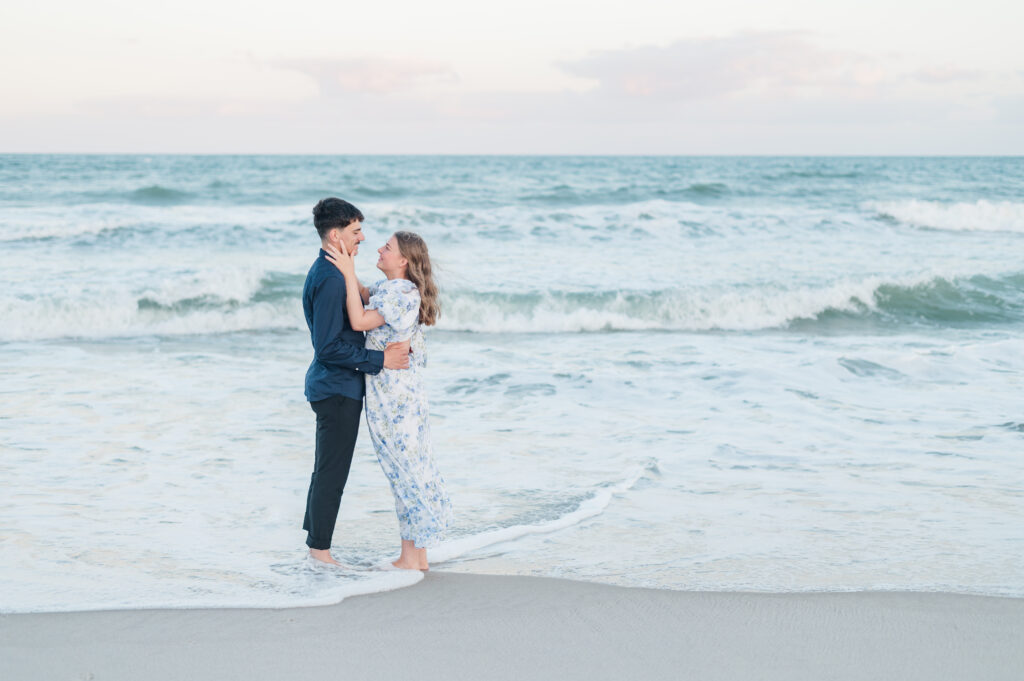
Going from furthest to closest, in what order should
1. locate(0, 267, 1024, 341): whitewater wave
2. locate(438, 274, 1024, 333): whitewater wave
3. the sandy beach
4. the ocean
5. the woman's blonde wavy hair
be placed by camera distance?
locate(438, 274, 1024, 333): whitewater wave, locate(0, 267, 1024, 341): whitewater wave, the ocean, the woman's blonde wavy hair, the sandy beach

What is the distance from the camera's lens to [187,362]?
10086 millimetres

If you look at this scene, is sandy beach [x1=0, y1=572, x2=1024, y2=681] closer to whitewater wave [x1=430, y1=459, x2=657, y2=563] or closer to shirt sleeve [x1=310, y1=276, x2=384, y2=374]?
whitewater wave [x1=430, y1=459, x2=657, y2=563]

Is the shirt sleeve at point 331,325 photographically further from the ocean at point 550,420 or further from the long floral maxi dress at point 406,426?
the ocean at point 550,420

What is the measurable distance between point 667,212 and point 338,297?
22745 mm

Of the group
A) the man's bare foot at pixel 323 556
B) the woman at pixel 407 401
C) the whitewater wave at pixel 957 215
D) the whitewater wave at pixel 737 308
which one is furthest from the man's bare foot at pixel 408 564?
the whitewater wave at pixel 957 215

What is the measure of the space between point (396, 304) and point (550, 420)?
354 centimetres

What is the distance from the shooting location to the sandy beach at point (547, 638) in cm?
349

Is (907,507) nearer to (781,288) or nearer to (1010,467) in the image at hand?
(1010,467)

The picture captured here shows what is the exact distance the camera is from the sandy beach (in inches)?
137

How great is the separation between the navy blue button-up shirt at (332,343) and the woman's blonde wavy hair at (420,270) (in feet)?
1.08

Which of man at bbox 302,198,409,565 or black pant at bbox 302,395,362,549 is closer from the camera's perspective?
man at bbox 302,198,409,565

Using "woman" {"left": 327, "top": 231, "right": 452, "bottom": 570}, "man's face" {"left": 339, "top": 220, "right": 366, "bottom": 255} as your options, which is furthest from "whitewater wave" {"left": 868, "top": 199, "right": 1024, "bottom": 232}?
"man's face" {"left": 339, "top": 220, "right": 366, "bottom": 255}

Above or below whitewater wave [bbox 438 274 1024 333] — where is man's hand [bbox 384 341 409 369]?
above

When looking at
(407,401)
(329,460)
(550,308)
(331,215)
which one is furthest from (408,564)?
(550,308)
